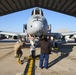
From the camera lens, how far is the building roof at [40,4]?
44625 mm

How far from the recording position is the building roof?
44625 mm

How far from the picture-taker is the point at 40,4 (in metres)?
49.3

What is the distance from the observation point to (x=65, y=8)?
49188mm

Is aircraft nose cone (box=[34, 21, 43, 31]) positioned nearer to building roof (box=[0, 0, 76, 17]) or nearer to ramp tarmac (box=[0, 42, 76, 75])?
ramp tarmac (box=[0, 42, 76, 75])

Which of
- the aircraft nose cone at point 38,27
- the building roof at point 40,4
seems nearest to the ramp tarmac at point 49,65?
the aircraft nose cone at point 38,27

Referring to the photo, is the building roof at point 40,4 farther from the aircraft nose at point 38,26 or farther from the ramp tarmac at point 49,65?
the ramp tarmac at point 49,65

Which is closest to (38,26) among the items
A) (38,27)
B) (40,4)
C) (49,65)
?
(38,27)

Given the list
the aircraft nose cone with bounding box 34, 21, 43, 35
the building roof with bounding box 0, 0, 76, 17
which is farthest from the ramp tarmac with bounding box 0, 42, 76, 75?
the building roof with bounding box 0, 0, 76, 17

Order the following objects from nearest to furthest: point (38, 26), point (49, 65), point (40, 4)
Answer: point (49, 65), point (38, 26), point (40, 4)

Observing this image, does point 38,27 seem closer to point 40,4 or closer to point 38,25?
point 38,25

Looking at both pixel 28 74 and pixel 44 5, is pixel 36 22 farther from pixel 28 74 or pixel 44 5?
pixel 44 5

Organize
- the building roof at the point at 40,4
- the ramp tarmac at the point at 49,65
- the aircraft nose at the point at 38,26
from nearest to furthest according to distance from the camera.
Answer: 1. the ramp tarmac at the point at 49,65
2. the aircraft nose at the point at 38,26
3. the building roof at the point at 40,4

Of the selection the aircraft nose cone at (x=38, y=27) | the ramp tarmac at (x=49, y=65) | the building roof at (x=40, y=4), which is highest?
the building roof at (x=40, y=4)

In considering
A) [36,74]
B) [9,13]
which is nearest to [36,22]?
[36,74]
